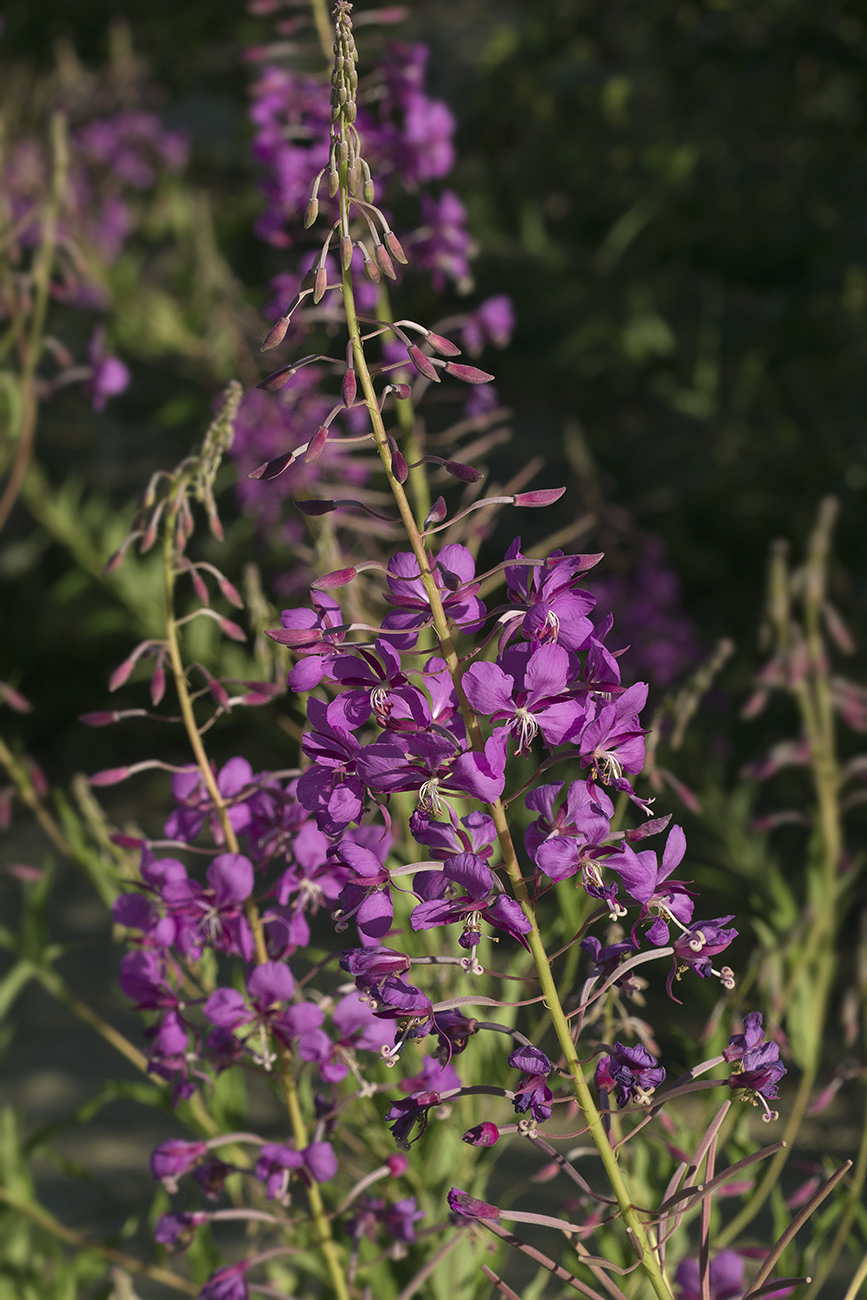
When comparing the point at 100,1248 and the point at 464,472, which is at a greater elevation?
the point at 464,472

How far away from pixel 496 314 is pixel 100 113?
2937 mm

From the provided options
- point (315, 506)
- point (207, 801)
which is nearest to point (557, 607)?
point (315, 506)

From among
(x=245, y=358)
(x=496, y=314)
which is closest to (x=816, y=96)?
(x=245, y=358)

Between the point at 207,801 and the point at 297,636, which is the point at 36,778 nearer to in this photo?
the point at 207,801

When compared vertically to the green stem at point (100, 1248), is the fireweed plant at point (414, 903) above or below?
above

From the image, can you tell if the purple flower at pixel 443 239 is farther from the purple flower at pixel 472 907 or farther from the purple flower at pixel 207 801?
the purple flower at pixel 472 907

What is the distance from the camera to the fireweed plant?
0.73m

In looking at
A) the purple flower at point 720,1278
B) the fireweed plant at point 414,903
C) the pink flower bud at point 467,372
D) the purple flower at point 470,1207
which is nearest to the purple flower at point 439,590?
the fireweed plant at point 414,903

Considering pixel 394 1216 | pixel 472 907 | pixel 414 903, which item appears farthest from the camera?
pixel 414 903

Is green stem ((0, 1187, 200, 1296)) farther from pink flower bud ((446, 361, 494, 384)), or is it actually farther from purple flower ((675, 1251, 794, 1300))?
pink flower bud ((446, 361, 494, 384))

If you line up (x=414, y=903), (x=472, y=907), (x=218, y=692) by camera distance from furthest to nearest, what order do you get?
(x=414, y=903), (x=218, y=692), (x=472, y=907)

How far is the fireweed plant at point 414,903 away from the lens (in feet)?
2.38

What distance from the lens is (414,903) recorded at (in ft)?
4.37

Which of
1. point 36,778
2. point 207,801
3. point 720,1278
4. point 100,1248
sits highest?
point 207,801
